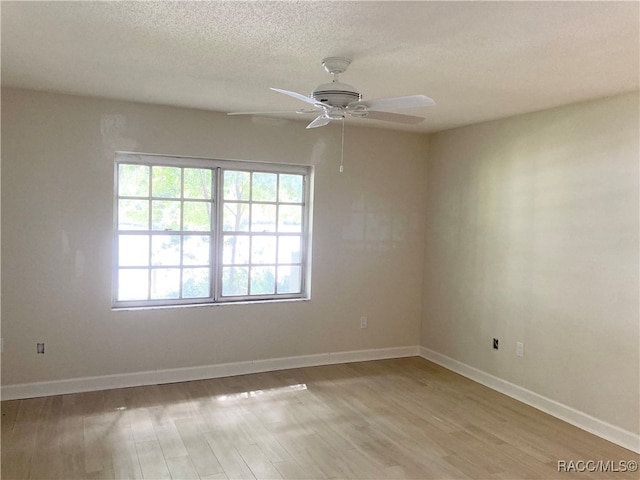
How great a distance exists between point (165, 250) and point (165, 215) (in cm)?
31

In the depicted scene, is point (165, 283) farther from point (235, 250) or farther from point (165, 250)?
point (235, 250)

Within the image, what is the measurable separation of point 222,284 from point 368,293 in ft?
5.07

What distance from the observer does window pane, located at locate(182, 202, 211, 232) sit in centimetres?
441

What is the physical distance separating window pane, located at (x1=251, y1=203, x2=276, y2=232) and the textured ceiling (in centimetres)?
119

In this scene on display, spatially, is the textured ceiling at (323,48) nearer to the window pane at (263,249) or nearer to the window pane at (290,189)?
the window pane at (290,189)

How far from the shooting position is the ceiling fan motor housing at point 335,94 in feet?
8.51

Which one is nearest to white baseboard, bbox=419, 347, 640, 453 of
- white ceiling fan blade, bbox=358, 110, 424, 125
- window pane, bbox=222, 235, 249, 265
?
window pane, bbox=222, 235, 249, 265

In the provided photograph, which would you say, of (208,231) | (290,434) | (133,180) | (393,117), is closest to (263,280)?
(208,231)

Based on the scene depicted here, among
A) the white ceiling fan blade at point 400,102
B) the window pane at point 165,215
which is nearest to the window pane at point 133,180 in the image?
the window pane at point 165,215

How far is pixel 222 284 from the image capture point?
4.57 meters

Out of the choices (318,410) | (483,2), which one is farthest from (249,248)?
(483,2)

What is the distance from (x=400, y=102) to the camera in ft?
8.43

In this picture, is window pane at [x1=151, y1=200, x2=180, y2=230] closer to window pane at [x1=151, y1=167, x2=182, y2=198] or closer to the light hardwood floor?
window pane at [x1=151, y1=167, x2=182, y2=198]

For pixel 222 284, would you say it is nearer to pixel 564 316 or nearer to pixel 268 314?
pixel 268 314
